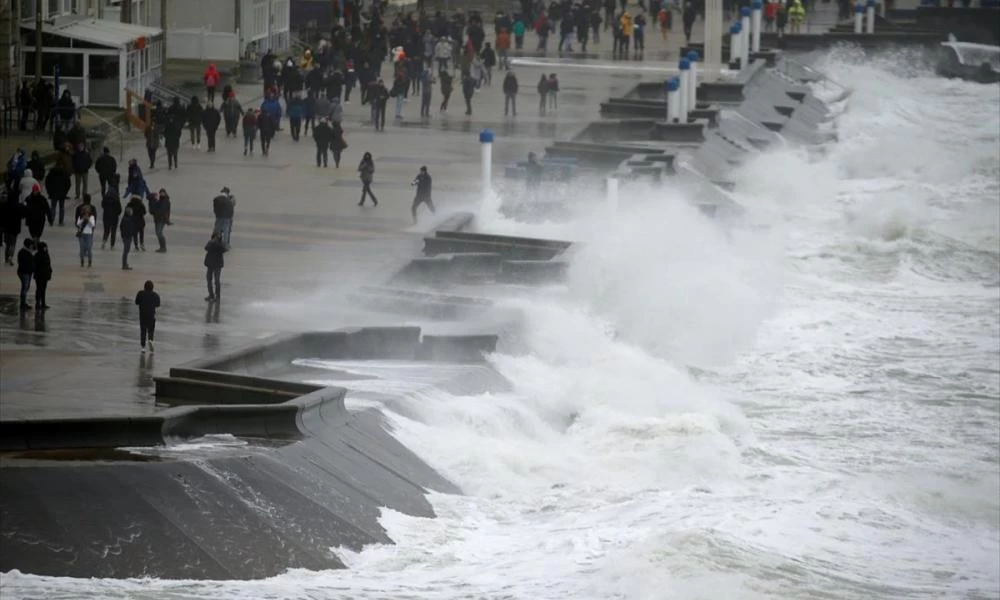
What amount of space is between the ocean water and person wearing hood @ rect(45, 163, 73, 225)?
744cm

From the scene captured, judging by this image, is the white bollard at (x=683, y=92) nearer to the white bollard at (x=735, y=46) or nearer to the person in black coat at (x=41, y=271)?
the white bollard at (x=735, y=46)

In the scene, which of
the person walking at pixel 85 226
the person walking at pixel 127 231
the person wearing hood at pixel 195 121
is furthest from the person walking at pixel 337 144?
the person walking at pixel 85 226

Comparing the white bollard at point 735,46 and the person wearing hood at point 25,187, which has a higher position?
A: the white bollard at point 735,46

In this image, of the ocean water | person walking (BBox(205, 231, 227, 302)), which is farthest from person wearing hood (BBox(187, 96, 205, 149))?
person walking (BBox(205, 231, 227, 302))

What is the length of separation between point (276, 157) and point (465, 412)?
1905 centimetres

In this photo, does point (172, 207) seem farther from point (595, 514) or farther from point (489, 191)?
point (595, 514)

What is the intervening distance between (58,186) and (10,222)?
279 centimetres

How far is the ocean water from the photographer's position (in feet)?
58.7

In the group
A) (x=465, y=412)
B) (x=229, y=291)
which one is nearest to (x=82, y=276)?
(x=229, y=291)

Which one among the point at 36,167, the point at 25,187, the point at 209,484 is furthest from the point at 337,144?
the point at 209,484

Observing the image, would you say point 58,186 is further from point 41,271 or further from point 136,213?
point 41,271

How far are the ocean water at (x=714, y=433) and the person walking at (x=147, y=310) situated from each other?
276 cm

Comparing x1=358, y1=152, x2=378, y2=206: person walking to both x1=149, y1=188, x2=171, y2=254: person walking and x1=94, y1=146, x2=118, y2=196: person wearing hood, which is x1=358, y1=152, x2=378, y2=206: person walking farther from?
x1=149, y1=188, x2=171, y2=254: person walking

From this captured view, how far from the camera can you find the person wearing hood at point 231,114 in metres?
42.0
